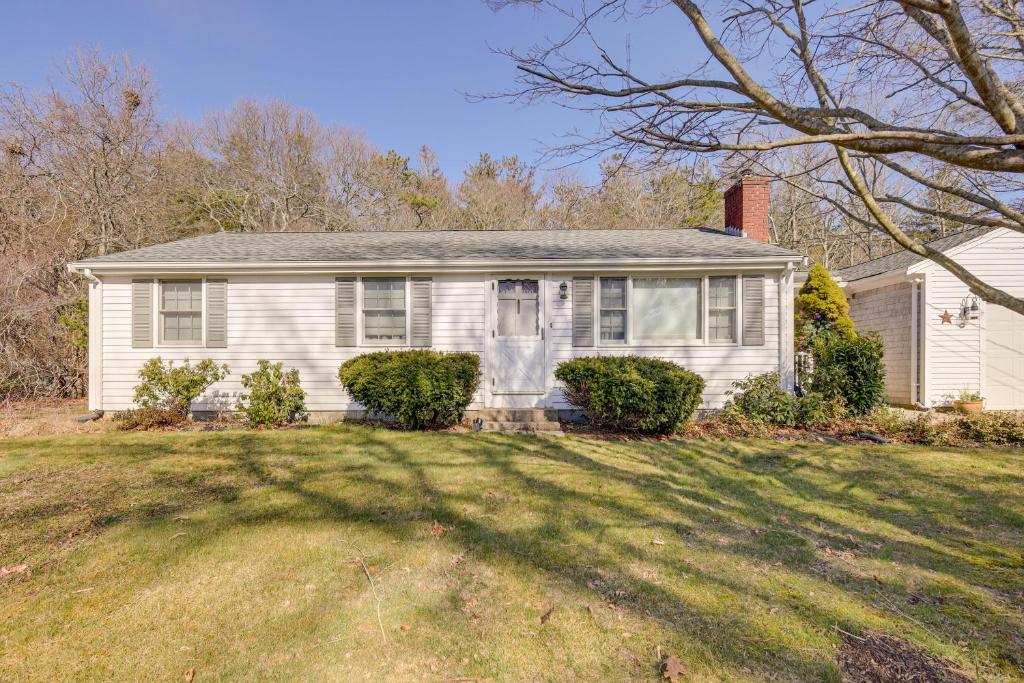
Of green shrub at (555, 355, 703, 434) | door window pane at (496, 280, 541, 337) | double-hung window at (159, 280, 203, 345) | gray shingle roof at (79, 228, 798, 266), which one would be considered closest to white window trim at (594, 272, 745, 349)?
gray shingle roof at (79, 228, 798, 266)

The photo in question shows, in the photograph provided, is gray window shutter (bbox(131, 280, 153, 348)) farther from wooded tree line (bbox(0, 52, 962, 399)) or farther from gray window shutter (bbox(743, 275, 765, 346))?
gray window shutter (bbox(743, 275, 765, 346))

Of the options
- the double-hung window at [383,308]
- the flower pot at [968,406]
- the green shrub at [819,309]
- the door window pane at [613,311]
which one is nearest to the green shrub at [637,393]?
the door window pane at [613,311]

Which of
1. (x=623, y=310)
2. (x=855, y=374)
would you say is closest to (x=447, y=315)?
(x=623, y=310)

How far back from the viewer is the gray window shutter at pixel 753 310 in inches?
330

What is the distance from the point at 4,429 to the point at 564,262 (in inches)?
381

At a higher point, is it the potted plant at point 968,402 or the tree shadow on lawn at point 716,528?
the potted plant at point 968,402

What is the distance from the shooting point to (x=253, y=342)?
858 centimetres

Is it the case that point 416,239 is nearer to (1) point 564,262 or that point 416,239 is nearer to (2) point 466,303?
(2) point 466,303

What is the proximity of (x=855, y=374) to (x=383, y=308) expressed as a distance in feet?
28.9

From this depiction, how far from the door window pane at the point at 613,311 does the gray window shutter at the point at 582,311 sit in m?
0.25

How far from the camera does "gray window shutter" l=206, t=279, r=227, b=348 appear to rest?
8.47 m

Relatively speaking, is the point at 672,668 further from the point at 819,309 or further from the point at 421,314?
the point at 819,309

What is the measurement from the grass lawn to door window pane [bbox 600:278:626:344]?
3388 mm

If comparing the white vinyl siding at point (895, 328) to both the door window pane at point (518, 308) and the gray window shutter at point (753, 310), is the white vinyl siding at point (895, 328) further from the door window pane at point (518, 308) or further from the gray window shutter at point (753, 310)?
Answer: the door window pane at point (518, 308)
